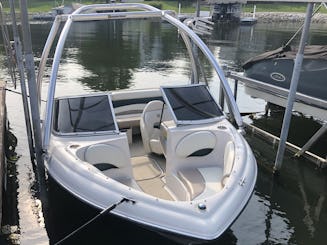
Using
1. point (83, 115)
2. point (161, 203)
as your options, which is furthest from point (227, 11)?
point (161, 203)

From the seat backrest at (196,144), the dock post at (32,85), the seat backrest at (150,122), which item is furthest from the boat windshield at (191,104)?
the dock post at (32,85)

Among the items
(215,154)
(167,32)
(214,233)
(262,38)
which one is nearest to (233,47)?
(262,38)

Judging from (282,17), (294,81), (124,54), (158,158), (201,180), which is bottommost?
(124,54)

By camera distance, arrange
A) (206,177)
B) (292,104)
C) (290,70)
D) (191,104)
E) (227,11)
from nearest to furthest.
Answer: (206,177) → (191,104) → (292,104) → (290,70) → (227,11)

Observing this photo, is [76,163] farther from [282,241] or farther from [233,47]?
[233,47]

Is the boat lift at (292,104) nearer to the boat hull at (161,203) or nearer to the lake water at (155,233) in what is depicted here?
the lake water at (155,233)

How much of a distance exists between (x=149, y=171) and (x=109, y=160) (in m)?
1.40

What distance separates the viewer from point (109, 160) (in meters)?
6.46

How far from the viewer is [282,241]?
6898mm

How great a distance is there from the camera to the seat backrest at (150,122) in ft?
27.0

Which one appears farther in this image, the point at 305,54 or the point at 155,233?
the point at 305,54

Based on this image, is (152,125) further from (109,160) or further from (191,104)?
(109,160)

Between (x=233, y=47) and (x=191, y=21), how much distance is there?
21.8 meters

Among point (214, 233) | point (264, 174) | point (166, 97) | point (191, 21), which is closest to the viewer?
point (214, 233)
